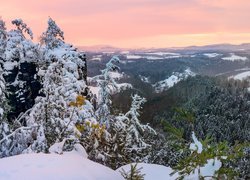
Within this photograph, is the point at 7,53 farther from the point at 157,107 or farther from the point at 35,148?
the point at 157,107

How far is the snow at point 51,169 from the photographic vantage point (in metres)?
4.86

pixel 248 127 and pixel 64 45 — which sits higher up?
pixel 64 45

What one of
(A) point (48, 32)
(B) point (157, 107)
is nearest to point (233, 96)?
(B) point (157, 107)

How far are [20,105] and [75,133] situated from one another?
6.52 metres

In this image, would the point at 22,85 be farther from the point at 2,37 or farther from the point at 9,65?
the point at 2,37

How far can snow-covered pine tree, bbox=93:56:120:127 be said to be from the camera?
1941 centimetres

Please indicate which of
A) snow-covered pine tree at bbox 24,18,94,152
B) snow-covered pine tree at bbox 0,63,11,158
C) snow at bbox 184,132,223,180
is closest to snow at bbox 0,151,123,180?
snow at bbox 184,132,223,180

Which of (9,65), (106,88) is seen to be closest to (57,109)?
(9,65)

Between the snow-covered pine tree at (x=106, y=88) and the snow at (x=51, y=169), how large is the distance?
531 inches

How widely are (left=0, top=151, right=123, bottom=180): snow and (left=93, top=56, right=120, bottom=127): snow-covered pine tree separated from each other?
1349 cm

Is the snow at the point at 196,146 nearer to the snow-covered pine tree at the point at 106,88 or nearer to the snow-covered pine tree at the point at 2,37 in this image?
the snow-covered pine tree at the point at 2,37

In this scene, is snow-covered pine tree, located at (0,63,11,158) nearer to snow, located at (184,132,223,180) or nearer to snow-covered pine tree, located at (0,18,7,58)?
snow-covered pine tree, located at (0,18,7,58)

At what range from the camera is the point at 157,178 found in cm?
654

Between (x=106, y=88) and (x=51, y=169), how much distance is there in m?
14.9
